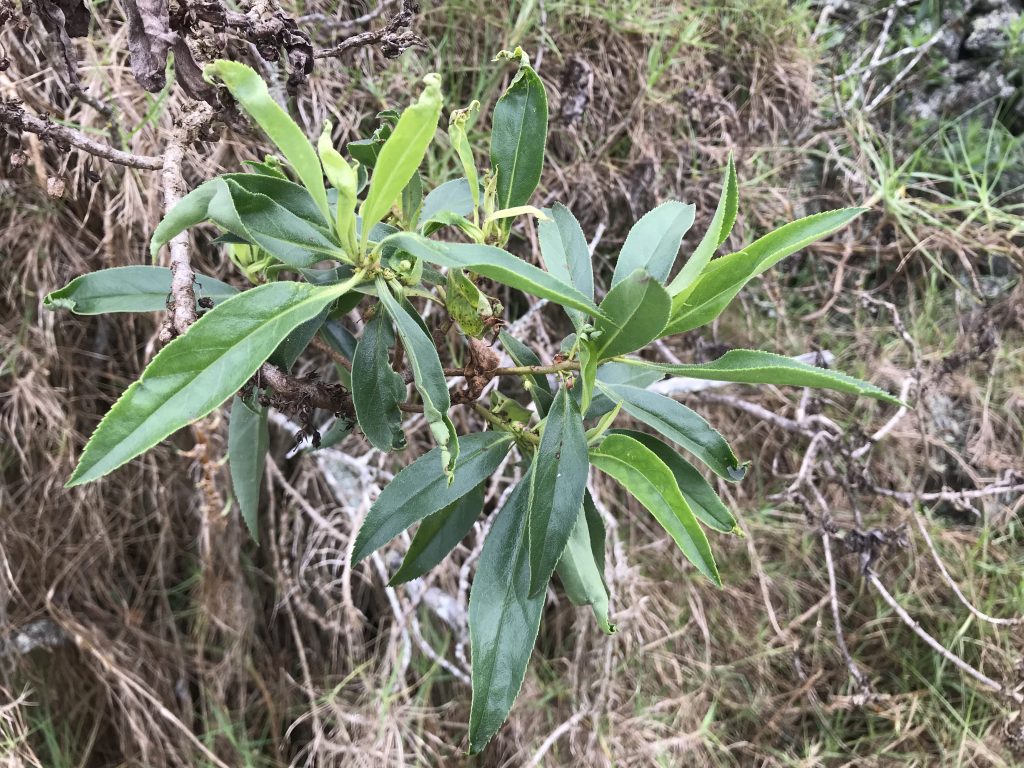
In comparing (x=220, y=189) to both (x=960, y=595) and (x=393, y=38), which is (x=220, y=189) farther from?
(x=960, y=595)

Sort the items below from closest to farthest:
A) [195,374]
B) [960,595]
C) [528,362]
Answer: [195,374] → [528,362] → [960,595]

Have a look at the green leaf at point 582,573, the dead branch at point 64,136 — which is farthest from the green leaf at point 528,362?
the dead branch at point 64,136

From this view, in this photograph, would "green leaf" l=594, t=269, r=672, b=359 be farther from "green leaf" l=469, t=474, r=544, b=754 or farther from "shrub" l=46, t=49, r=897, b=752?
"green leaf" l=469, t=474, r=544, b=754

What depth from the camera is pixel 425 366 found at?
45 cm

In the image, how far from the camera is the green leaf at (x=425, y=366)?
0.41 m

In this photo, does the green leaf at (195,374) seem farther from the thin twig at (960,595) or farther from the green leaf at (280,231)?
the thin twig at (960,595)

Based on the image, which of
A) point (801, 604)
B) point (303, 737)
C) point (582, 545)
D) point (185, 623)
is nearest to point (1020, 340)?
point (801, 604)

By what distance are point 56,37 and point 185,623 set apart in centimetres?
97

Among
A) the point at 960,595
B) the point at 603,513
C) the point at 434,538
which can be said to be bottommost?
Answer: the point at 960,595

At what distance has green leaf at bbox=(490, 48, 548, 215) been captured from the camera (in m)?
0.54

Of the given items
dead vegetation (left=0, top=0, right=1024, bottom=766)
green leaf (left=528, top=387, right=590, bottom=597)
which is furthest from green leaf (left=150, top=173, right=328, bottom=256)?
dead vegetation (left=0, top=0, right=1024, bottom=766)

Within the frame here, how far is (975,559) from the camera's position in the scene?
1.35m

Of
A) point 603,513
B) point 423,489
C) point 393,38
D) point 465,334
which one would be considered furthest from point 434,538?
point 603,513

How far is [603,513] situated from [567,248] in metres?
0.60
